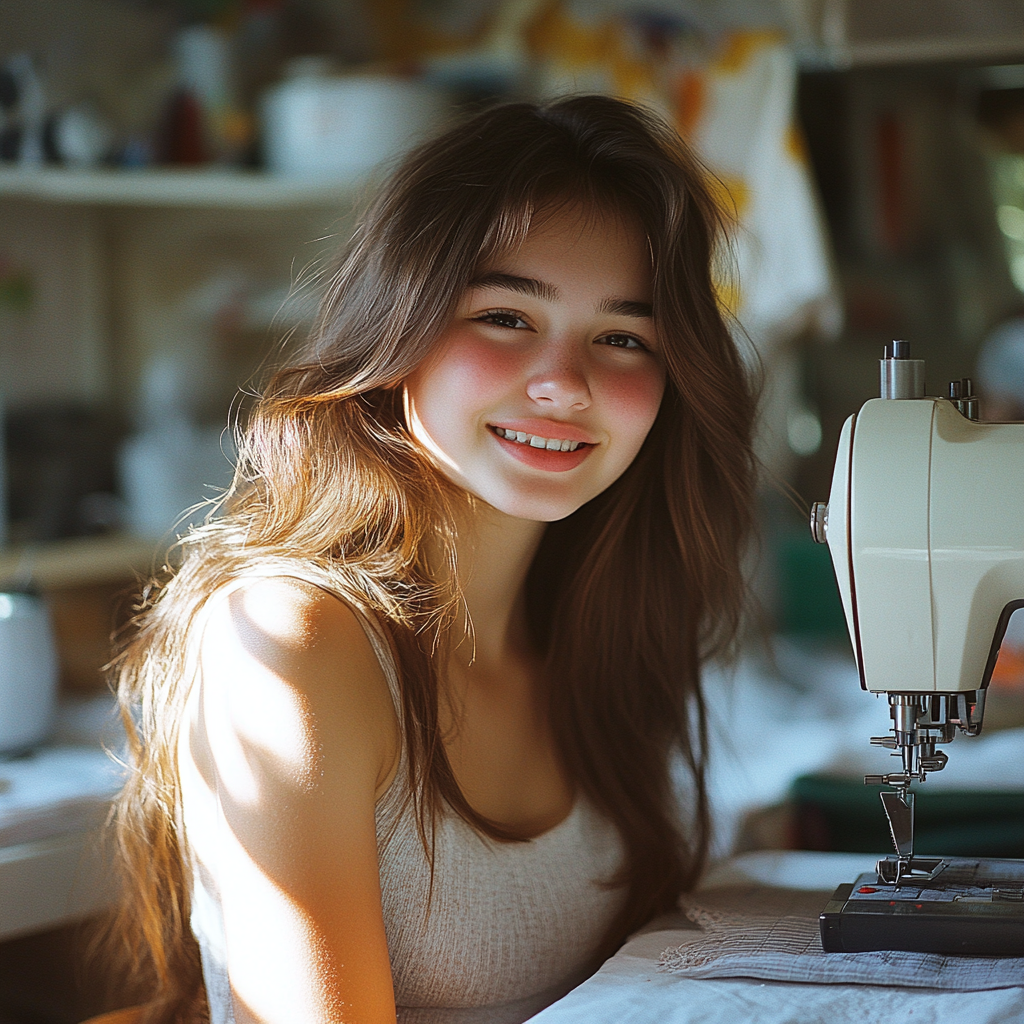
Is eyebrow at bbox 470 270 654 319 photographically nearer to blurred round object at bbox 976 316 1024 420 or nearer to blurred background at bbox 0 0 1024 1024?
blurred background at bbox 0 0 1024 1024

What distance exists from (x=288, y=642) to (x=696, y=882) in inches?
21.1

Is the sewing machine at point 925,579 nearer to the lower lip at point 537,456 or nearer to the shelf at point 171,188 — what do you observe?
the lower lip at point 537,456

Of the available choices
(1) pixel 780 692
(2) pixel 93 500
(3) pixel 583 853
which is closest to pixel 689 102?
(1) pixel 780 692

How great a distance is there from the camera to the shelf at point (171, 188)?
207 centimetres

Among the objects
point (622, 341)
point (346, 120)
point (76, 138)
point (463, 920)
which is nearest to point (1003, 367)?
point (346, 120)

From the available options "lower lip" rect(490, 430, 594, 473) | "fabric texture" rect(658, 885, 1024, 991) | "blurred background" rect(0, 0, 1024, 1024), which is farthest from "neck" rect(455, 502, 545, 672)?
Result: "blurred background" rect(0, 0, 1024, 1024)

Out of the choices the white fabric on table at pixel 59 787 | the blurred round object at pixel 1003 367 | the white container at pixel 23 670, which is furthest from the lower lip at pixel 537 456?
the blurred round object at pixel 1003 367

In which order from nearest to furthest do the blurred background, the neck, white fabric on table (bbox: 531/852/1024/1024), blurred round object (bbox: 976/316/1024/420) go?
1. white fabric on table (bbox: 531/852/1024/1024)
2. the neck
3. the blurred background
4. blurred round object (bbox: 976/316/1024/420)

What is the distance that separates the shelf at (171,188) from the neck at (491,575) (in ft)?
3.89

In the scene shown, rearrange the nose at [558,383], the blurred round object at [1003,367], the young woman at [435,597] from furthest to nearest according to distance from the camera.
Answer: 1. the blurred round object at [1003,367]
2. the nose at [558,383]
3. the young woman at [435,597]

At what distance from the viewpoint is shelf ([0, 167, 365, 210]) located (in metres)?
2.07

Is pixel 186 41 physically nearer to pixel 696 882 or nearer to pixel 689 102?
pixel 689 102

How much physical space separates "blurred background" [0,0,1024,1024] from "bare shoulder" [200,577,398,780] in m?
0.58

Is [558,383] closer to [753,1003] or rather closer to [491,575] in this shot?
[491,575]
